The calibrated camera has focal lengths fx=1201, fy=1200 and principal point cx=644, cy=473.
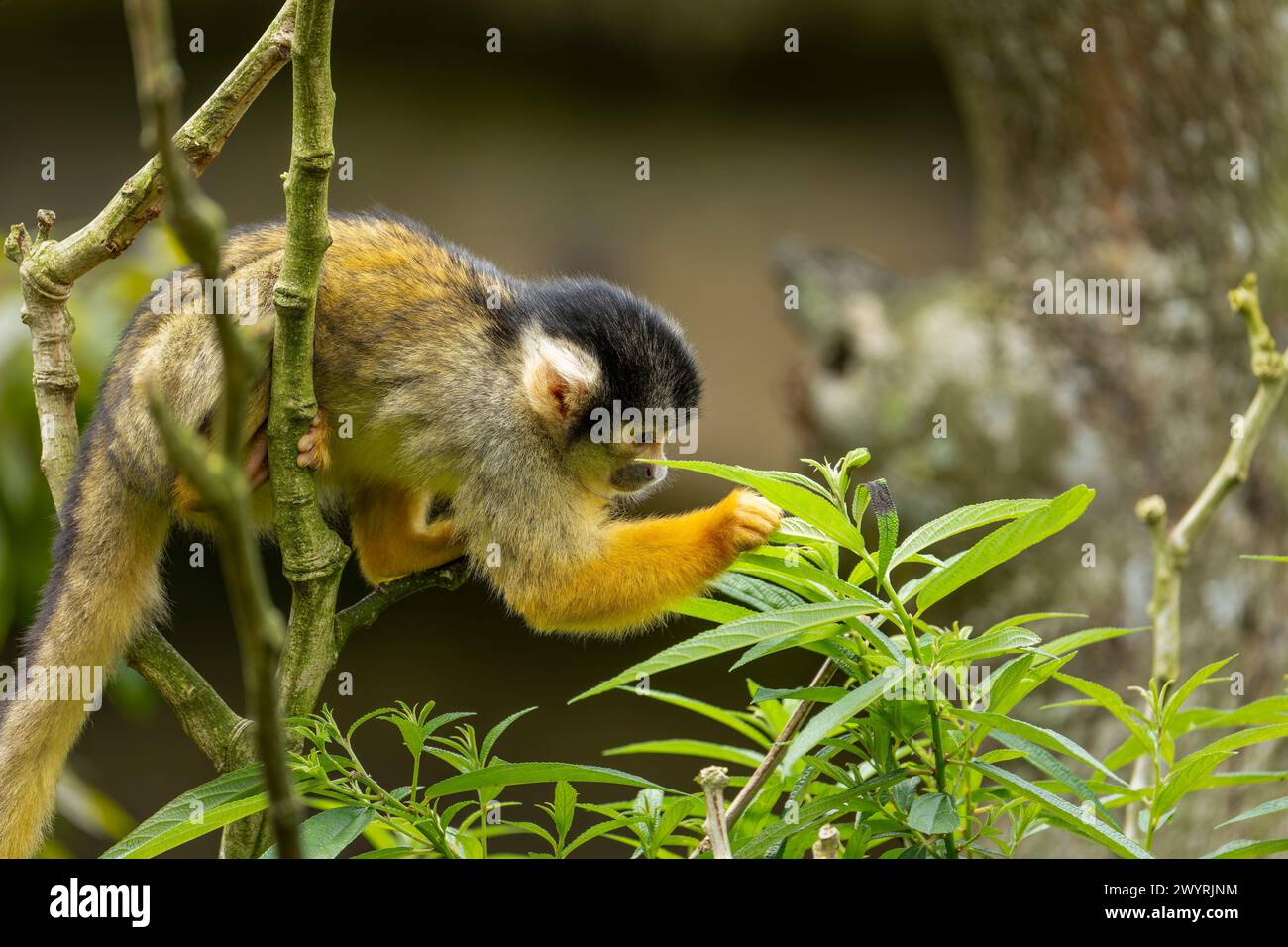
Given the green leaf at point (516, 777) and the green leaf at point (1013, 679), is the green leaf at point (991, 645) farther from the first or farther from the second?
the green leaf at point (516, 777)

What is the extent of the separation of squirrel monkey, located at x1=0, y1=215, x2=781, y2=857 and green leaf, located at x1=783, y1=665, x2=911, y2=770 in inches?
33.6

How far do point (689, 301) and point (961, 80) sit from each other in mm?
3006

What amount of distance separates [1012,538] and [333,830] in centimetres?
74

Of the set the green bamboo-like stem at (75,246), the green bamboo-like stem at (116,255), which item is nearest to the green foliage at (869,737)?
the green bamboo-like stem at (116,255)

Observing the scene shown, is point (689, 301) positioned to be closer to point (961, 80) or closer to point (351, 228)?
point (961, 80)

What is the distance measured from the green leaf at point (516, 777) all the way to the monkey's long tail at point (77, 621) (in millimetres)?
943

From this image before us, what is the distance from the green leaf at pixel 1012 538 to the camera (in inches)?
45.8

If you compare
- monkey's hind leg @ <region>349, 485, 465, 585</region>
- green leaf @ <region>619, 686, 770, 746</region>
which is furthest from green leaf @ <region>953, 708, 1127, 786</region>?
monkey's hind leg @ <region>349, 485, 465, 585</region>

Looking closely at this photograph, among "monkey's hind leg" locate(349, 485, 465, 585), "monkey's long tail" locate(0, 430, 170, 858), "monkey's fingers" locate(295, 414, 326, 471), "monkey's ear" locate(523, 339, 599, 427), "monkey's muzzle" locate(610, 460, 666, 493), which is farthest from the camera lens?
"monkey's hind leg" locate(349, 485, 465, 585)

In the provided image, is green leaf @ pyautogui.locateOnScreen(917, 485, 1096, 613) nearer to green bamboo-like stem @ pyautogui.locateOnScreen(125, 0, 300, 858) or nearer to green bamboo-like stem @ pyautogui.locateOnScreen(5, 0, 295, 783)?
green bamboo-like stem @ pyautogui.locateOnScreen(125, 0, 300, 858)

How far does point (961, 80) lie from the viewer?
4285mm

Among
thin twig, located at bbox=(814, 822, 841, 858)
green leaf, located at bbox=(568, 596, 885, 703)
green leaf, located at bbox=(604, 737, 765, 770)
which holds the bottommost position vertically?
thin twig, located at bbox=(814, 822, 841, 858)

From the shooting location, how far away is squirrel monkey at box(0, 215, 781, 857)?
2094 mm

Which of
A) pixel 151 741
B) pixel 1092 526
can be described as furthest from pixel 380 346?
pixel 151 741
